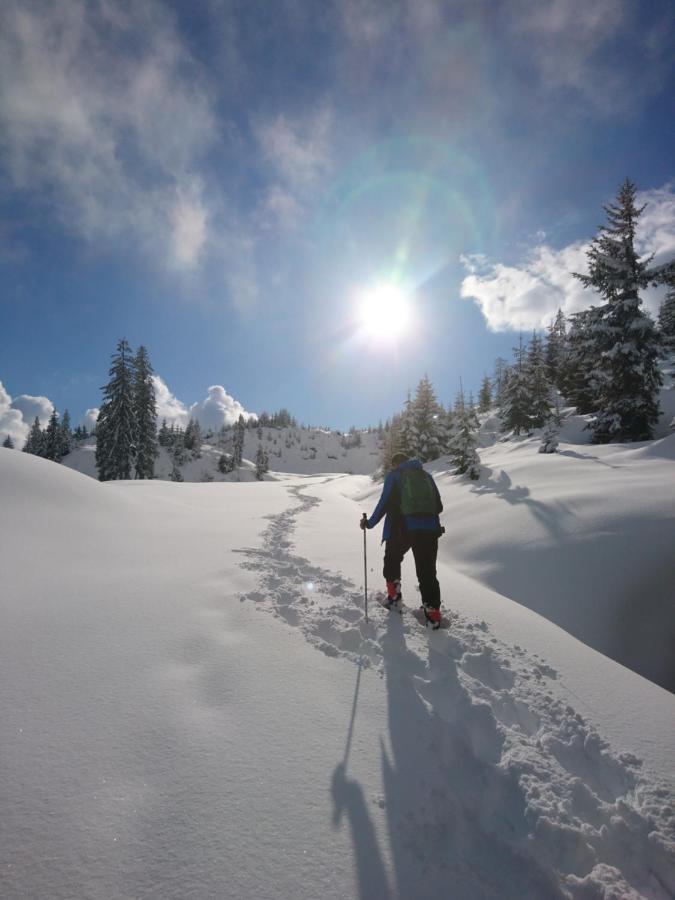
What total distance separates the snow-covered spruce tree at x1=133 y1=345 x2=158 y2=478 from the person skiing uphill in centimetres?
3641

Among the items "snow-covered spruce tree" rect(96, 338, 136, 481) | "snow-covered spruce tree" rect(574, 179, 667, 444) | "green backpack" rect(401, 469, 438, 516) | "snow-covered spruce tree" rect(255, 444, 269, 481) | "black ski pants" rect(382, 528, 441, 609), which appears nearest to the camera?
"black ski pants" rect(382, 528, 441, 609)

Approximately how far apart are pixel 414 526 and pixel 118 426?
3626 centimetres

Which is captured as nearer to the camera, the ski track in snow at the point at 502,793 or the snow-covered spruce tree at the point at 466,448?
the ski track in snow at the point at 502,793

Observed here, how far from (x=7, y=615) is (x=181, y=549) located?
3552mm

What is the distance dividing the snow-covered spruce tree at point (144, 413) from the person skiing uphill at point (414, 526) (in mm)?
36414

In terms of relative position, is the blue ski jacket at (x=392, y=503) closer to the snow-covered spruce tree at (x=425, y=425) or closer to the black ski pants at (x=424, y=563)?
the black ski pants at (x=424, y=563)

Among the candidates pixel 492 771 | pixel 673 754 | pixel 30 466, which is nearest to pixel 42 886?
pixel 492 771

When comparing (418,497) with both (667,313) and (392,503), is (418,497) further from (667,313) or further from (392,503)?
(667,313)

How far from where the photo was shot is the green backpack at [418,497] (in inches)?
215

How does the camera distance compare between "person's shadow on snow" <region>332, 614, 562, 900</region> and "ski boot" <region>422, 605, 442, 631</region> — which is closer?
"person's shadow on snow" <region>332, 614, 562, 900</region>

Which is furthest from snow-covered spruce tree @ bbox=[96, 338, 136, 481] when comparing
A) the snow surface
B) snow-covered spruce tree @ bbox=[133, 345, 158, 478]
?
the snow surface

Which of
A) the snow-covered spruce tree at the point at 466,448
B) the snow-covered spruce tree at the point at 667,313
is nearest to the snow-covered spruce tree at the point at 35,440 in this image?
the snow-covered spruce tree at the point at 466,448

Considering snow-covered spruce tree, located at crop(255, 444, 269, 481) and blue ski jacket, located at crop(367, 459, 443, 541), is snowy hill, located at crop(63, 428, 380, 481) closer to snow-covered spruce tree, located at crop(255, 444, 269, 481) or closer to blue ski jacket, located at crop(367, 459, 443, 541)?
snow-covered spruce tree, located at crop(255, 444, 269, 481)

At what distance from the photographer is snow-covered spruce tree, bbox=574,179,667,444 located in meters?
17.5
